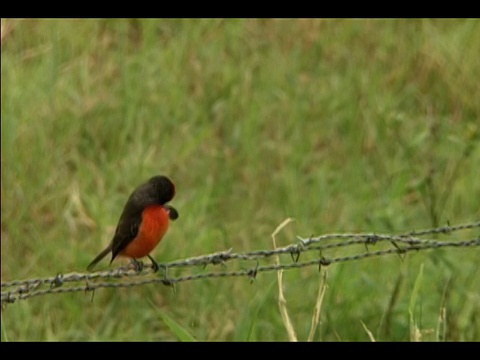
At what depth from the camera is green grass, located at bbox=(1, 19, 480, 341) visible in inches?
220

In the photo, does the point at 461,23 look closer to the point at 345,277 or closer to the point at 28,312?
the point at 345,277

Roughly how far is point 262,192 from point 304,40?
1.67 m

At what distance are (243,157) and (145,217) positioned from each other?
9.82ft

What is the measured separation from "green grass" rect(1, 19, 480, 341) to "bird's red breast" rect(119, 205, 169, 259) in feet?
2.25

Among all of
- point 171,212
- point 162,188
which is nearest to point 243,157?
point 171,212

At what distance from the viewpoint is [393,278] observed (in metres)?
5.70

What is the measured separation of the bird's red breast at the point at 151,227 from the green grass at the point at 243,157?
2.25ft

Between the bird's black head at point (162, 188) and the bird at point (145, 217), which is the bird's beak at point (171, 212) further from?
the bird's black head at point (162, 188)

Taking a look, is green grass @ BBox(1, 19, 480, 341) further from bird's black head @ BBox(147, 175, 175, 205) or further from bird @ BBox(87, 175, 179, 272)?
bird's black head @ BBox(147, 175, 175, 205)

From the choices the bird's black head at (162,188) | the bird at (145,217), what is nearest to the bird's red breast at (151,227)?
the bird at (145,217)

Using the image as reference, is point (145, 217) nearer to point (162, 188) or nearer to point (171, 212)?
point (171, 212)

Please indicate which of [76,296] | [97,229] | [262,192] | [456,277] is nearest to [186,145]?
[262,192]

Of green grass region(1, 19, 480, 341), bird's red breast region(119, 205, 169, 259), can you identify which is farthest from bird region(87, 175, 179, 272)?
green grass region(1, 19, 480, 341)

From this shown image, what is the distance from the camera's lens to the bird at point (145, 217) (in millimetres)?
3990
